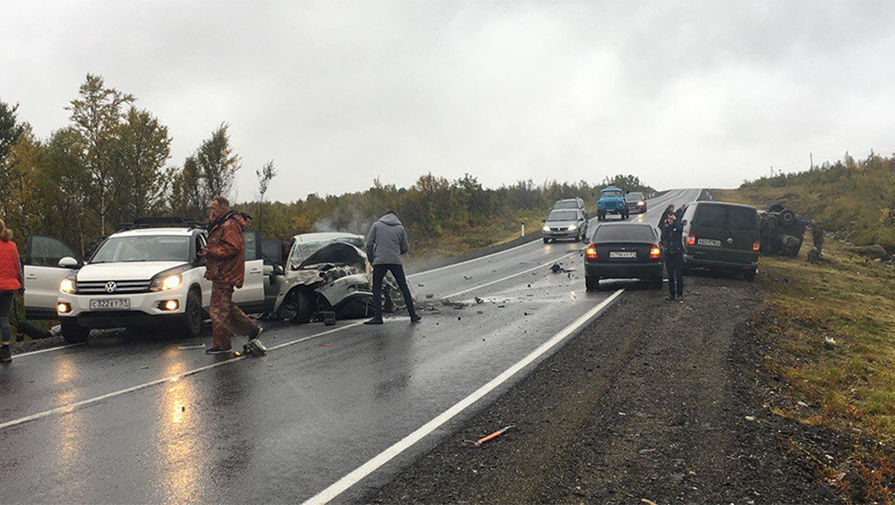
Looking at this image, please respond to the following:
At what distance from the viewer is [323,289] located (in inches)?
491

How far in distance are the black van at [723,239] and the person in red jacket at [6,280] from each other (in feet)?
48.7

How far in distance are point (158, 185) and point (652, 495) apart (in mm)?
35518

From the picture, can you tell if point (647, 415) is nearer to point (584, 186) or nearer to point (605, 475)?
point (605, 475)

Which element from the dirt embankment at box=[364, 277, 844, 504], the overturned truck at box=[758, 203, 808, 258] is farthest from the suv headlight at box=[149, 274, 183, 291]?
the overturned truck at box=[758, 203, 808, 258]

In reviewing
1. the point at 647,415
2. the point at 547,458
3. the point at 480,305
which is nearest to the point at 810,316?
the point at 480,305

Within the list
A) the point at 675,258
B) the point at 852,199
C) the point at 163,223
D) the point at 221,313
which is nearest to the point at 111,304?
the point at 221,313

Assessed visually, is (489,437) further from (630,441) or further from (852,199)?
(852,199)

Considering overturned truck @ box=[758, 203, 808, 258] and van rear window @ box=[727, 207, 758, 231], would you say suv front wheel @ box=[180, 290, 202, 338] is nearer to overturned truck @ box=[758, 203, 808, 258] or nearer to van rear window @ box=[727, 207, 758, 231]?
van rear window @ box=[727, 207, 758, 231]

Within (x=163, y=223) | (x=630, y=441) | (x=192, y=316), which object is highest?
(x=163, y=223)

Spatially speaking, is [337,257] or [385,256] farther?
[337,257]

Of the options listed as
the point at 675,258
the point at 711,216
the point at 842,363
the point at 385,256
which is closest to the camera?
the point at 842,363

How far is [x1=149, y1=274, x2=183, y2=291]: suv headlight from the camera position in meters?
10.3

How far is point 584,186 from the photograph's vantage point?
83.3 m

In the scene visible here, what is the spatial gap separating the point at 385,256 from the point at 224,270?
327 centimetres
